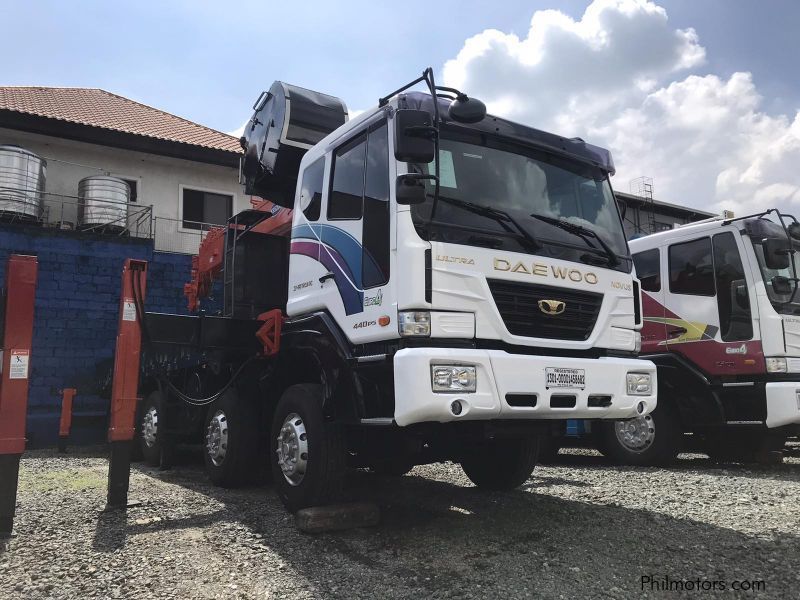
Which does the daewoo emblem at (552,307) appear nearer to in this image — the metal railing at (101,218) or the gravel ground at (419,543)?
the gravel ground at (419,543)

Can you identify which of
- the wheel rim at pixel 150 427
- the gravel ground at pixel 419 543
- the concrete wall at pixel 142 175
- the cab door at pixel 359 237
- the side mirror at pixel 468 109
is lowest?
the gravel ground at pixel 419 543

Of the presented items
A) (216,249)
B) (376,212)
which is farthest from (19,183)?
(376,212)

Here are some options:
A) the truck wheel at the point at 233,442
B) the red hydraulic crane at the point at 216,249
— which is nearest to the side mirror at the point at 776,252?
the red hydraulic crane at the point at 216,249

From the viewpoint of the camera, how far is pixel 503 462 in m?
6.03

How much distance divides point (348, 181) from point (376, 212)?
585mm

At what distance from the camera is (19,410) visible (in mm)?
4621

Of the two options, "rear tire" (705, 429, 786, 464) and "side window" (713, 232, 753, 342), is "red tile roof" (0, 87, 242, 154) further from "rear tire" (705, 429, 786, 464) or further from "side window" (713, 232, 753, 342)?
"rear tire" (705, 429, 786, 464)

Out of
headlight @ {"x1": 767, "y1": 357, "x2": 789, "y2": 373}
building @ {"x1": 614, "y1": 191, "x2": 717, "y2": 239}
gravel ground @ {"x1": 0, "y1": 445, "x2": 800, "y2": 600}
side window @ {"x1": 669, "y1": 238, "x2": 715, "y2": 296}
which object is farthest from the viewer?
building @ {"x1": 614, "y1": 191, "x2": 717, "y2": 239}

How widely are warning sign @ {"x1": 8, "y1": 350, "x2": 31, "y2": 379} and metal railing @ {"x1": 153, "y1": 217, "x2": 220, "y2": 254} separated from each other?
11.0 meters

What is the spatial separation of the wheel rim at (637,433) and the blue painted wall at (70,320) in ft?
28.2

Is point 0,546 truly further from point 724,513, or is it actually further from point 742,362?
point 742,362

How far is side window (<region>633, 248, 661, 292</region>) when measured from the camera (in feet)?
26.4

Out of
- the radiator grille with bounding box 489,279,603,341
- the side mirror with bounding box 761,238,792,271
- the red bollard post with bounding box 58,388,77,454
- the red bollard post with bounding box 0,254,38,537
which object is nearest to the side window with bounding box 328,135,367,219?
the radiator grille with bounding box 489,279,603,341

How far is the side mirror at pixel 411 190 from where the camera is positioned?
12.9ft
